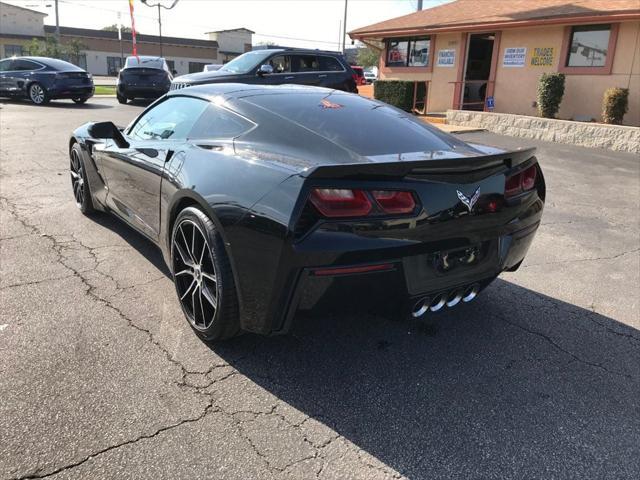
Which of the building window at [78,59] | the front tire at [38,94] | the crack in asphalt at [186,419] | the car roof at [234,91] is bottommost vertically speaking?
the crack in asphalt at [186,419]

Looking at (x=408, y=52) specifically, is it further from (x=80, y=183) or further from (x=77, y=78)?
(x=80, y=183)

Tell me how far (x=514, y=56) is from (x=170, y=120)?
1407 centimetres

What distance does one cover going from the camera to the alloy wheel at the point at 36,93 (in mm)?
16734

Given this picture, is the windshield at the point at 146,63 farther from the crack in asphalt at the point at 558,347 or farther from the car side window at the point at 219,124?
the crack in asphalt at the point at 558,347

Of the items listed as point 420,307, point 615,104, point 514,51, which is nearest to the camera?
point 420,307

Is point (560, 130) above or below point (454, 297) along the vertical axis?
above

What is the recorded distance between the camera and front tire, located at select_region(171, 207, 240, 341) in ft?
9.03

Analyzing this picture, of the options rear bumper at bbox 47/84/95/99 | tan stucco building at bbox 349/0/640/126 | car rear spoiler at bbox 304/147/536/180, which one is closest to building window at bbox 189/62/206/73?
tan stucco building at bbox 349/0/640/126

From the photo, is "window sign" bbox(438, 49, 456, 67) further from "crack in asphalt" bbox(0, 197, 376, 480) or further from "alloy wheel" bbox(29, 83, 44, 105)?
"crack in asphalt" bbox(0, 197, 376, 480)

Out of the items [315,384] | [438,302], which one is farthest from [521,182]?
[315,384]

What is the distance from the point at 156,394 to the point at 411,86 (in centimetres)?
1503

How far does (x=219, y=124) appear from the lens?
11.1ft

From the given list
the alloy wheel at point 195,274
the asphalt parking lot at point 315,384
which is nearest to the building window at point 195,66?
the asphalt parking lot at point 315,384

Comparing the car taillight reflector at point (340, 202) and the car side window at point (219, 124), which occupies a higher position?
the car side window at point (219, 124)
